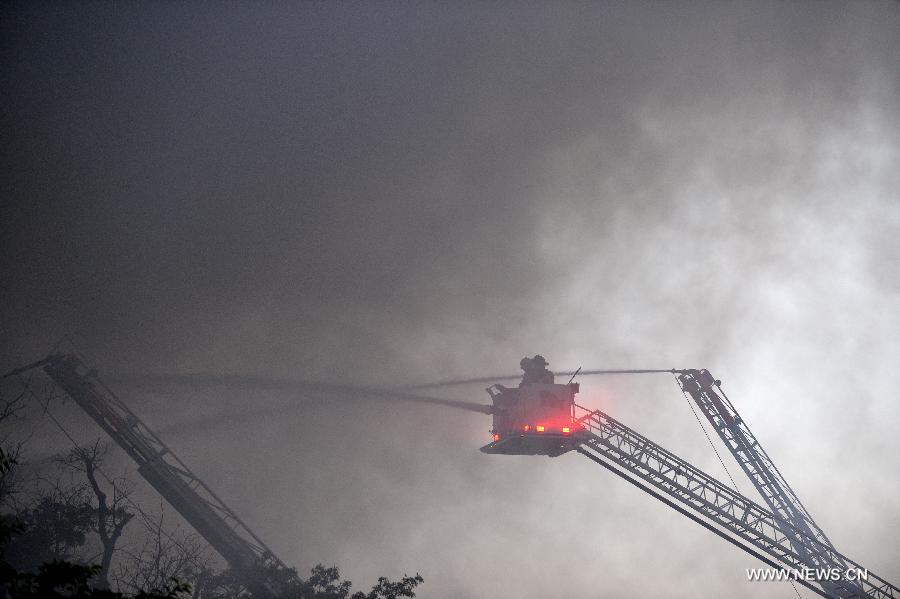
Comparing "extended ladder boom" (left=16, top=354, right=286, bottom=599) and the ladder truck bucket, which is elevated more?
"extended ladder boom" (left=16, top=354, right=286, bottom=599)

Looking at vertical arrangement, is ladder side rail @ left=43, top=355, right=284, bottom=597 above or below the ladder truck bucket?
above

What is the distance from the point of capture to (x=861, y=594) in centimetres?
3050

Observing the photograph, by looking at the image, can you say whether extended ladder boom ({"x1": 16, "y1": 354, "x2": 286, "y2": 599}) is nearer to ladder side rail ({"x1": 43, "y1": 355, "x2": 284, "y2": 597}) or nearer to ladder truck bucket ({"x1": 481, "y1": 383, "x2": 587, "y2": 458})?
ladder side rail ({"x1": 43, "y1": 355, "x2": 284, "y2": 597})

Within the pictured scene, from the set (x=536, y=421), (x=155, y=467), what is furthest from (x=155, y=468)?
(x=536, y=421)

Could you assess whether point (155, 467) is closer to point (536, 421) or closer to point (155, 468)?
point (155, 468)

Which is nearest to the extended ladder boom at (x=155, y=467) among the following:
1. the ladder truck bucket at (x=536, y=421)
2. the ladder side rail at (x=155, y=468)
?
the ladder side rail at (x=155, y=468)

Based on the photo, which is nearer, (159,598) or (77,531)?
(159,598)

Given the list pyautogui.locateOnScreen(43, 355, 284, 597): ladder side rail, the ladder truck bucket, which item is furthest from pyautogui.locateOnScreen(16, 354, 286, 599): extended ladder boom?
the ladder truck bucket

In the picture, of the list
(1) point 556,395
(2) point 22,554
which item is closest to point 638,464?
(1) point 556,395

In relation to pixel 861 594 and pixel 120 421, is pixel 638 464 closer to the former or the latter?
pixel 861 594

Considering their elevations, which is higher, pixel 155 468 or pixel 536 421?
pixel 155 468

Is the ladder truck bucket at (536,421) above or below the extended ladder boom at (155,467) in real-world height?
below

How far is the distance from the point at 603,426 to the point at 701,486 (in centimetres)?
599

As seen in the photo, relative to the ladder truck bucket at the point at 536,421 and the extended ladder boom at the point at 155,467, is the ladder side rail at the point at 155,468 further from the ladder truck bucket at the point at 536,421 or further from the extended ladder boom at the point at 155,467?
the ladder truck bucket at the point at 536,421
